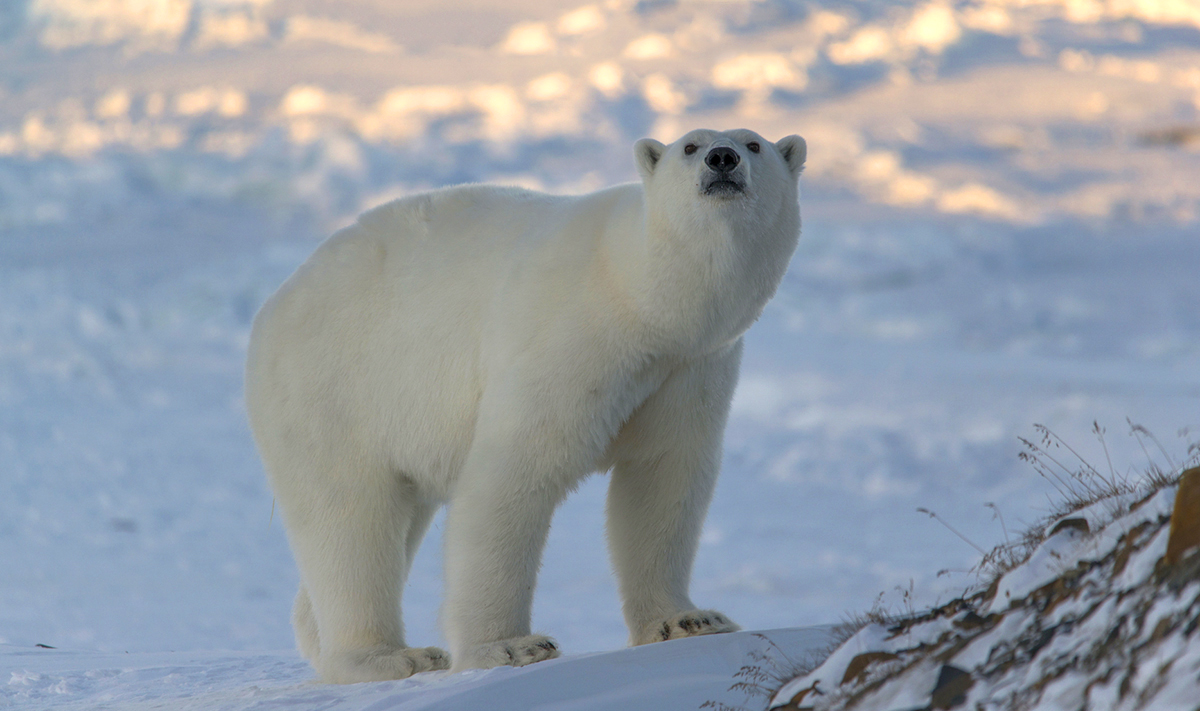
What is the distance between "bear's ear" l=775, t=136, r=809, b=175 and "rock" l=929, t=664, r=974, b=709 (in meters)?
3.12

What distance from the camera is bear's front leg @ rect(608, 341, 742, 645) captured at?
5.95m

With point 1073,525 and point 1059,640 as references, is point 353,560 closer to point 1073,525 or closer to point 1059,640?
point 1073,525

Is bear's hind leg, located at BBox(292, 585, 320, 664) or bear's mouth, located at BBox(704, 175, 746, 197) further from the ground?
bear's mouth, located at BBox(704, 175, 746, 197)

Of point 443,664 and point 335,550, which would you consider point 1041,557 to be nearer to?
point 443,664

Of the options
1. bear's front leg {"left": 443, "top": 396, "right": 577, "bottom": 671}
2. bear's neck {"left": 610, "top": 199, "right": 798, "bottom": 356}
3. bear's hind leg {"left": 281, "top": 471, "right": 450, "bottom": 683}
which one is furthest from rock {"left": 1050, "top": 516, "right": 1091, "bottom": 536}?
bear's hind leg {"left": 281, "top": 471, "right": 450, "bottom": 683}

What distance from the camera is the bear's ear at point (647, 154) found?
565 centimetres

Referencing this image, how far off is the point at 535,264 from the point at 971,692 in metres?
3.20

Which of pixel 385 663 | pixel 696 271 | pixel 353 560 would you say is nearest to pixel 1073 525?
pixel 696 271

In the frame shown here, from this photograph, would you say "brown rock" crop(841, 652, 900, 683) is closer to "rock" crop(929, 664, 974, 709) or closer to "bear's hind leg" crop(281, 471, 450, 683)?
"rock" crop(929, 664, 974, 709)

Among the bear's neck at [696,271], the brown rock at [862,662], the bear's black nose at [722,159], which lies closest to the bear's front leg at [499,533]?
the bear's neck at [696,271]

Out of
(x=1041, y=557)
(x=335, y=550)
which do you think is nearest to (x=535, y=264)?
(x=335, y=550)

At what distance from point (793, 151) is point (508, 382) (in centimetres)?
191

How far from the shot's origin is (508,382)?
18.5ft

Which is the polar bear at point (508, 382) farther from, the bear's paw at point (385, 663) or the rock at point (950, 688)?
the rock at point (950, 688)
